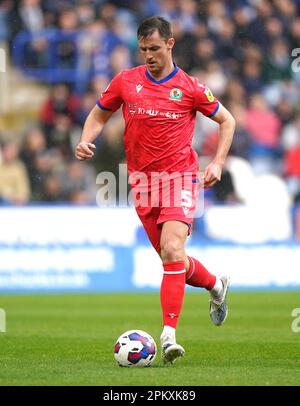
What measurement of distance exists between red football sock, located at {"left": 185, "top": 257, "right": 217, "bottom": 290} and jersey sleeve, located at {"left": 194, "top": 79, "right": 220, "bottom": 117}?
1288 millimetres

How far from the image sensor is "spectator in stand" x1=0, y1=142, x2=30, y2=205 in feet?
53.4

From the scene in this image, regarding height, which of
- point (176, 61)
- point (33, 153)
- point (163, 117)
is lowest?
point (163, 117)

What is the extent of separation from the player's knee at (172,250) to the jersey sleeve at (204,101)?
3.71 feet

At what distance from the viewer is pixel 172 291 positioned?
738 centimetres

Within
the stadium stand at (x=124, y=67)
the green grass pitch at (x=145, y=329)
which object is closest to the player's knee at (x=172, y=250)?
the green grass pitch at (x=145, y=329)

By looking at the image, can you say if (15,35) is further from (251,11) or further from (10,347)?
(10,347)

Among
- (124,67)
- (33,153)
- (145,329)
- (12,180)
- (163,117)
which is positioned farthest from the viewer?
(124,67)

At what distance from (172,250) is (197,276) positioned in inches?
40.8

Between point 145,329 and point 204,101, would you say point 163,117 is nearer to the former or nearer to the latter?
point 204,101

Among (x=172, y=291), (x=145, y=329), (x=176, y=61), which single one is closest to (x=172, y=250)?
(x=172, y=291)

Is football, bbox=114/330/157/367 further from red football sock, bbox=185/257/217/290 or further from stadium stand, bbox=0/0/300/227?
stadium stand, bbox=0/0/300/227
